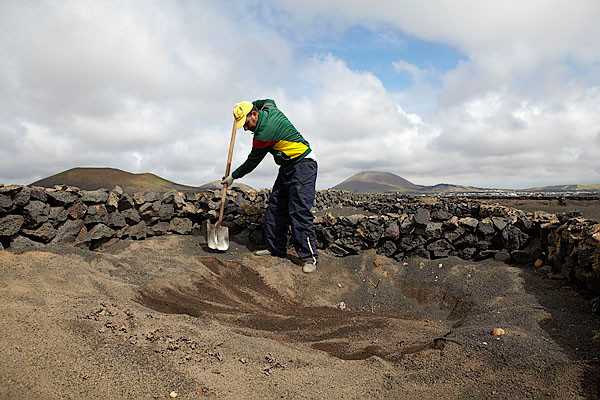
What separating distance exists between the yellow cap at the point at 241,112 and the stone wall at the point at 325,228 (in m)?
1.97

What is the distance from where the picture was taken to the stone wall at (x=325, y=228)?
4.98 metres

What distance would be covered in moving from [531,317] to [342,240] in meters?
3.38

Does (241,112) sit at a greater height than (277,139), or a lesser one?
greater

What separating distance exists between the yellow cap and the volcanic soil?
2.36 m

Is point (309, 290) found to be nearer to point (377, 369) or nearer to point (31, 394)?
point (377, 369)

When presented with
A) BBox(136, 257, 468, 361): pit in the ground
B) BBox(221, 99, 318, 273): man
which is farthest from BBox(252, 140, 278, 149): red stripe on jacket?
BBox(136, 257, 468, 361): pit in the ground

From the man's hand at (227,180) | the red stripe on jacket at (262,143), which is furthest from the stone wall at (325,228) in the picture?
the red stripe on jacket at (262,143)

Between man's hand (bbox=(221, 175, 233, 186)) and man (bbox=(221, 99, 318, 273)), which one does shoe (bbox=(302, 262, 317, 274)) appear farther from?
man's hand (bbox=(221, 175, 233, 186))

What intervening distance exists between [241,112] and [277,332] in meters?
3.72

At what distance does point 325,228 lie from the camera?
7.01 m

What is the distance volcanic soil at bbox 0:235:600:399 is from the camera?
255 cm

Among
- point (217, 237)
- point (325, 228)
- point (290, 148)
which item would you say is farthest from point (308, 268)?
point (290, 148)

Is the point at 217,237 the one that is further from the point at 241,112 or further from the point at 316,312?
the point at 316,312

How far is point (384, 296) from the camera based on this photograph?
578cm
